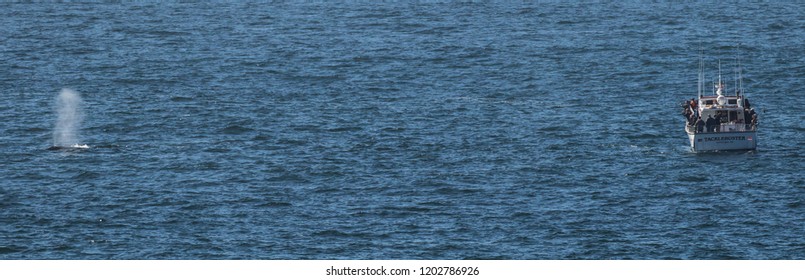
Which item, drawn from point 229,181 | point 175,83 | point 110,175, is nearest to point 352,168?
point 229,181

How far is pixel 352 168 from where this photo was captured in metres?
133

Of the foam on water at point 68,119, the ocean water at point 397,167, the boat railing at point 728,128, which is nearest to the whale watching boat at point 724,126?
the boat railing at point 728,128

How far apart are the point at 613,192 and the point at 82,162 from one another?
148 ft

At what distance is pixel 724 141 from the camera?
5290 inches

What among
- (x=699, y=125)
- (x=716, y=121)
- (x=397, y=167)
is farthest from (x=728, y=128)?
(x=397, y=167)

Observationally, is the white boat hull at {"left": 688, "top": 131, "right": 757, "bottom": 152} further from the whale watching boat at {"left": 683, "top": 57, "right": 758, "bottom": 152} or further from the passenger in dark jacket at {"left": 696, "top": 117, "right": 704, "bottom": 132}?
the passenger in dark jacket at {"left": 696, "top": 117, "right": 704, "bottom": 132}

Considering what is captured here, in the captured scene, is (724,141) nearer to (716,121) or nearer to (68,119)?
(716,121)

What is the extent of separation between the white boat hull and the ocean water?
97 cm

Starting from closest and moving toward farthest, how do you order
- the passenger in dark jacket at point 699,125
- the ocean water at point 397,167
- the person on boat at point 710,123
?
the ocean water at point 397,167 < the passenger in dark jacket at point 699,125 < the person on boat at point 710,123

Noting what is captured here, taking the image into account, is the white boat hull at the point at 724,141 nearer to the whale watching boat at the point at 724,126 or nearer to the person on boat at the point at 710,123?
the whale watching boat at the point at 724,126

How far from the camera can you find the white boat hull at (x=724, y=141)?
13400 centimetres

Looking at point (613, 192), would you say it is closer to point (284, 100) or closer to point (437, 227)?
point (437, 227)

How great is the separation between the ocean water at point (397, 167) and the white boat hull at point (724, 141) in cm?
97

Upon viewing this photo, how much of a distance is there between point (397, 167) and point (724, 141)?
27046 mm
